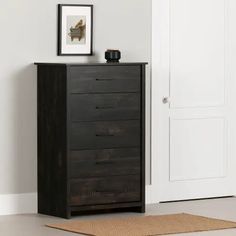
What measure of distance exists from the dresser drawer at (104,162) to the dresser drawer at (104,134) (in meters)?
0.04

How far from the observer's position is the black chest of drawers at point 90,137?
243 inches

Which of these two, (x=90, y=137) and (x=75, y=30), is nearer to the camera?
(x=90, y=137)

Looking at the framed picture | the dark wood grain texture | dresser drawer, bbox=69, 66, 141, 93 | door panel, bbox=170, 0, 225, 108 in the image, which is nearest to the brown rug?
the dark wood grain texture

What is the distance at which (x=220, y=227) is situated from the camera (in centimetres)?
589

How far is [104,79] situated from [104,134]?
399 mm

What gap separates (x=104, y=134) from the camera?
6281 millimetres

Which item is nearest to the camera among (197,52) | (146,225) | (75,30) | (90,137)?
(146,225)

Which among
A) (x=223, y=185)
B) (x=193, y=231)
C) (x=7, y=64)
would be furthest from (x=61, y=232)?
(x=223, y=185)

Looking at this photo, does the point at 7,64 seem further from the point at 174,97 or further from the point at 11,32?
the point at 174,97

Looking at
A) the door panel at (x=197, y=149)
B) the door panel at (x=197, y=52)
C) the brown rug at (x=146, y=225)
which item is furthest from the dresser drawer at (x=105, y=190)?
the door panel at (x=197, y=52)

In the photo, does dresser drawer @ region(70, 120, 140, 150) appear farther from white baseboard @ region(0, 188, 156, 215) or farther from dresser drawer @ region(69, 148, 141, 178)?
white baseboard @ region(0, 188, 156, 215)

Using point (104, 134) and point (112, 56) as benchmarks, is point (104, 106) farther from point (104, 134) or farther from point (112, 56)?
point (112, 56)

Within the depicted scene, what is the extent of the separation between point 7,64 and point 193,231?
1.82 m

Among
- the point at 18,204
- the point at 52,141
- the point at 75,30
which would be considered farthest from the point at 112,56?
the point at 18,204
